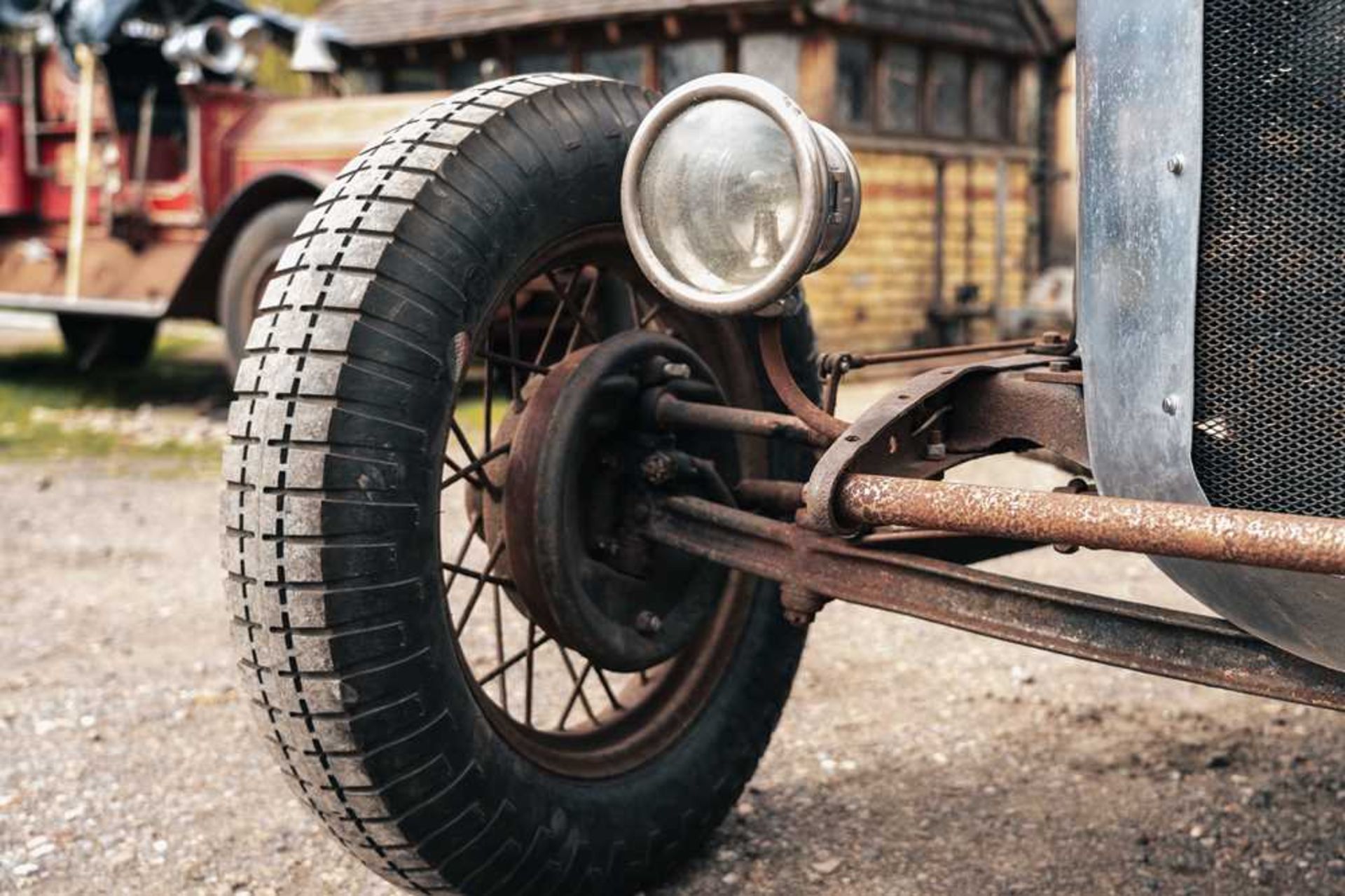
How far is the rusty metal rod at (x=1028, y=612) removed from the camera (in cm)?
175

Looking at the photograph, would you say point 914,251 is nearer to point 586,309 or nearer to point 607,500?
point 586,309

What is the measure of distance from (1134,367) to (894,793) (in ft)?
3.97

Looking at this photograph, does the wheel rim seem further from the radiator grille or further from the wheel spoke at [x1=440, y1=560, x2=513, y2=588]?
the radiator grille

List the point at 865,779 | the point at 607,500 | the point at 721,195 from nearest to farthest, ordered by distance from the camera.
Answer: the point at 721,195 < the point at 607,500 < the point at 865,779

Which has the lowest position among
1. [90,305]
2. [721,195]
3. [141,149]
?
[90,305]

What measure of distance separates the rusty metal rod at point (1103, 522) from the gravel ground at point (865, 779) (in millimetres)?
837

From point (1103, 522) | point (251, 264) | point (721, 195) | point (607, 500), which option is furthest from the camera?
Result: point (251, 264)

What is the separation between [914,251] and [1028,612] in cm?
978

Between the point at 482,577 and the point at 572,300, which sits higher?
the point at 572,300

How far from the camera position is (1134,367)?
1775mm

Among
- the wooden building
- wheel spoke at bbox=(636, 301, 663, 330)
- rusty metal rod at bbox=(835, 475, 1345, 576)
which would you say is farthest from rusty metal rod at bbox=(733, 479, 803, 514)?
the wooden building

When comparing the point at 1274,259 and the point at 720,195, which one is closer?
the point at 1274,259

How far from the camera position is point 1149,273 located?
68.4 inches

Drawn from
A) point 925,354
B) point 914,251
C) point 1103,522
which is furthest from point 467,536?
point 914,251
